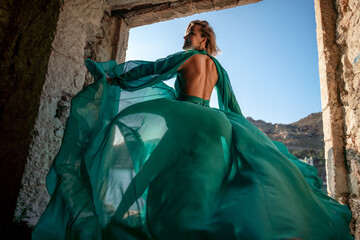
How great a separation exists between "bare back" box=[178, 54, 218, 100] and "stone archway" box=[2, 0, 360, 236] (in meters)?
1.28

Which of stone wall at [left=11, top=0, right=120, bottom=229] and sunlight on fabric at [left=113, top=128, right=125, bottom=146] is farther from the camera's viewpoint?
stone wall at [left=11, top=0, right=120, bottom=229]

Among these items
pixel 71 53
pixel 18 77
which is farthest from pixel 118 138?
pixel 71 53

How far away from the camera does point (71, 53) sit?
2.60 metres

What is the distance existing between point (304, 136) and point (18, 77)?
18026mm

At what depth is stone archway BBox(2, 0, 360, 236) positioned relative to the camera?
2.13m

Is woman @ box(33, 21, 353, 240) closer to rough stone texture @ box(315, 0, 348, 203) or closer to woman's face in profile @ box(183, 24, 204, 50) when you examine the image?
woman's face in profile @ box(183, 24, 204, 50)

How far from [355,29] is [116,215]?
8.21ft

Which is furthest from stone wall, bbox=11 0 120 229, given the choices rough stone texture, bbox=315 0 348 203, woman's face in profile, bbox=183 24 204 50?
rough stone texture, bbox=315 0 348 203

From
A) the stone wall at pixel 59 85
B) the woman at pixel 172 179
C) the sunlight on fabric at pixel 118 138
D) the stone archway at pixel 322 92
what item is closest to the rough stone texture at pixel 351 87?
the stone archway at pixel 322 92

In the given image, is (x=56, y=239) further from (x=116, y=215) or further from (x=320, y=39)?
(x=320, y=39)

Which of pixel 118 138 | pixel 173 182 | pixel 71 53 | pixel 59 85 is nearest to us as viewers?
pixel 173 182

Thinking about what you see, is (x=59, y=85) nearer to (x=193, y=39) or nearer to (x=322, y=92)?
(x=193, y=39)

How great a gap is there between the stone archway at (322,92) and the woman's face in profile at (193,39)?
123 cm

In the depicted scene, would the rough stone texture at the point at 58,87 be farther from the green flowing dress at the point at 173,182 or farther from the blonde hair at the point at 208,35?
the blonde hair at the point at 208,35
